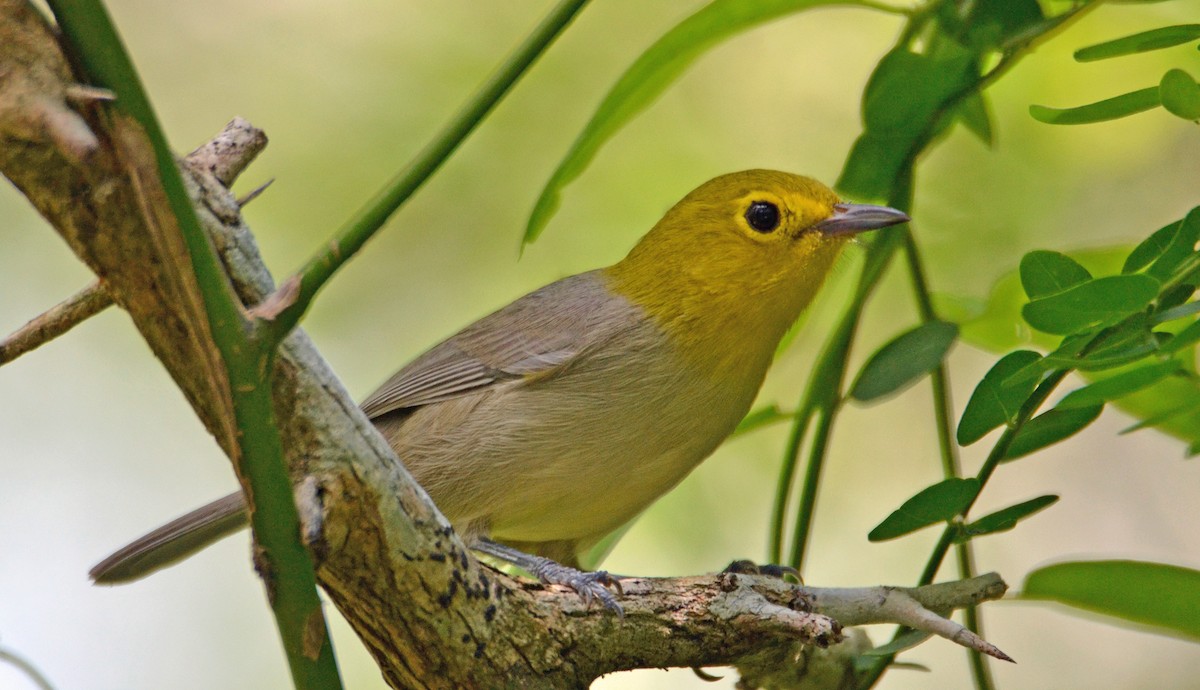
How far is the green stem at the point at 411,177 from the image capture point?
5.76 ft

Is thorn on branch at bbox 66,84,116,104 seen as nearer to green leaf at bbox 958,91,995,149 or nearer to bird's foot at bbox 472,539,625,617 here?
bird's foot at bbox 472,539,625,617

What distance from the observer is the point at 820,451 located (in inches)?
118

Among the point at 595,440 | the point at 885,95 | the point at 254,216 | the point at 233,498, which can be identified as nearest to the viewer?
the point at 885,95

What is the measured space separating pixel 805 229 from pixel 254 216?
135 inches

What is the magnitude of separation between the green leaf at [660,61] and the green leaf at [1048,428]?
119 centimetres

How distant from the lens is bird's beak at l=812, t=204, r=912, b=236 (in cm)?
320

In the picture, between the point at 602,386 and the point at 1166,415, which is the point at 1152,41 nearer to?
the point at 1166,415

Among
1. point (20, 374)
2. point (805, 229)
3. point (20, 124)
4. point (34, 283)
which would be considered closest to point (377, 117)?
point (34, 283)

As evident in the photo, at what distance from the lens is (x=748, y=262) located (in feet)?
13.1

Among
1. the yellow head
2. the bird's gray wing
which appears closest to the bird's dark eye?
the yellow head

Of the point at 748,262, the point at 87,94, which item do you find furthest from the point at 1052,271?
the point at 87,94

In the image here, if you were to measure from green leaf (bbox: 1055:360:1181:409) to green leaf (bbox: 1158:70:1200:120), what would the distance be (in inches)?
19.1

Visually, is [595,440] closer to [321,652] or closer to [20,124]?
[321,652]

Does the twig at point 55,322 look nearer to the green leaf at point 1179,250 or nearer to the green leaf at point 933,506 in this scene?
the green leaf at point 933,506
